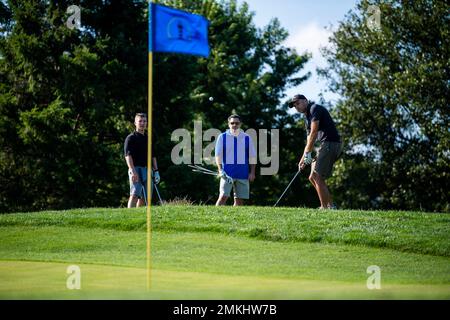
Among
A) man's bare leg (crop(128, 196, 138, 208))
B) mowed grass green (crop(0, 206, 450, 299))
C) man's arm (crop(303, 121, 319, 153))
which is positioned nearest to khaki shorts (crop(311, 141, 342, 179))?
man's arm (crop(303, 121, 319, 153))

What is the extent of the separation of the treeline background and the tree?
0.19 ft

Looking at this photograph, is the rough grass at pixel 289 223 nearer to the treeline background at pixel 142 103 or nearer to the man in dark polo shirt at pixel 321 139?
the man in dark polo shirt at pixel 321 139

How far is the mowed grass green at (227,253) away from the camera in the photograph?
8469 millimetres

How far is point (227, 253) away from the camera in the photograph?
484 inches

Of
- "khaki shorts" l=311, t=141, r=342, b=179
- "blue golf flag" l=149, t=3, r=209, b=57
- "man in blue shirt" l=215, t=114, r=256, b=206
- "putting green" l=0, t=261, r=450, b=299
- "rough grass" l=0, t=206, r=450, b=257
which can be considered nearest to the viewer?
"putting green" l=0, t=261, r=450, b=299

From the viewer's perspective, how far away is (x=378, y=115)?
1432 inches

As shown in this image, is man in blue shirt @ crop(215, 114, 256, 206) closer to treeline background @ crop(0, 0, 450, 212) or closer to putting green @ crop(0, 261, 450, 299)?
putting green @ crop(0, 261, 450, 299)

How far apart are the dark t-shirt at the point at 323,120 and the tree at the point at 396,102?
18.1m

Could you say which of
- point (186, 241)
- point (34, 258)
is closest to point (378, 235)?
point (186, 241)

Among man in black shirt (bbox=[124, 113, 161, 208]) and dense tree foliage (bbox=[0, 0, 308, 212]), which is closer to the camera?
man in black shirt (bbox=[124, 113, 161, 208])

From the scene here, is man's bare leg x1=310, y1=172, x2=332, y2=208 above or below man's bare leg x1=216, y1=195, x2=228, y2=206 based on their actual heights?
above

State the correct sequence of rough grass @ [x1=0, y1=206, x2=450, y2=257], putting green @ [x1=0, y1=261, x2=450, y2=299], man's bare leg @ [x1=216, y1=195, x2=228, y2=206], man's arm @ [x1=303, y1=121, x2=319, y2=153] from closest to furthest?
putting green @ [x1=0, y1=261, x2=450, y2=299], rough grass @ [x1=0, y1=206, x2=450, y2=257], man's arm @ [x1=303, y1=121, x2=319, y2=153], man's bare leg @ [x1=216, y1=195, x2=228, y2=206]

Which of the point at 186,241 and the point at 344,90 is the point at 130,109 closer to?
the point at 344,90

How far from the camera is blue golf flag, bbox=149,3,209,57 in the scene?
33.8 ft
